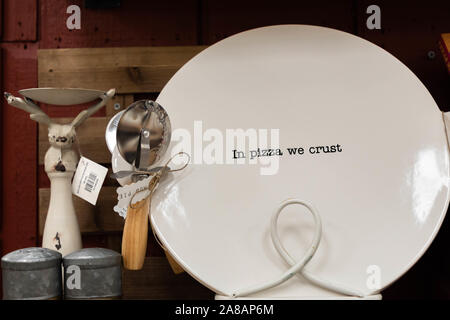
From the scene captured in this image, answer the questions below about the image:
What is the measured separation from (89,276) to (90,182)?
242mm

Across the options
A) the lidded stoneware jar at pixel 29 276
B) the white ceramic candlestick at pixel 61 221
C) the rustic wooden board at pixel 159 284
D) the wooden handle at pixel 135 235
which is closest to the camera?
the lidded stoneware jar at pixel 29 276

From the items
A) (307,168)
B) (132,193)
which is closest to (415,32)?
(307,168)

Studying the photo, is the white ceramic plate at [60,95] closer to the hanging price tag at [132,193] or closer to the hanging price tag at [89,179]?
the hanging price tag at [89,179]

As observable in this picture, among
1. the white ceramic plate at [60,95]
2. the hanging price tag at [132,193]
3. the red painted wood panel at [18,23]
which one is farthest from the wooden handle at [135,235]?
the red painted wood panel at [18,23]

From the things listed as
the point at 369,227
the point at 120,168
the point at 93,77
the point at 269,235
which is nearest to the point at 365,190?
the point at 369,227

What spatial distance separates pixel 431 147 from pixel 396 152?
0.07 m

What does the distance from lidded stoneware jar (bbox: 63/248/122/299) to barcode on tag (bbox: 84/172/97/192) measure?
0.63ft

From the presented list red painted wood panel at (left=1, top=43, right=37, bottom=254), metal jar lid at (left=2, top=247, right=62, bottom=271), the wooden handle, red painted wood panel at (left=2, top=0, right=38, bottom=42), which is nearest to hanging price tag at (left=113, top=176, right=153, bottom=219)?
the wooden handle

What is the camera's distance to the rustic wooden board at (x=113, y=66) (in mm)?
1420

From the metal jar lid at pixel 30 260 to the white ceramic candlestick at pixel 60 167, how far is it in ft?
0.58

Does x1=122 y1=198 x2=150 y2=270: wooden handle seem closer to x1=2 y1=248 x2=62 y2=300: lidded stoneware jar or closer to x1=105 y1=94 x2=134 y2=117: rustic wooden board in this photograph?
x1=2 y1=248 x2=62 y2=300: lidded stoneware jar

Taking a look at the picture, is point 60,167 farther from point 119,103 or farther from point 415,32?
point 415,32

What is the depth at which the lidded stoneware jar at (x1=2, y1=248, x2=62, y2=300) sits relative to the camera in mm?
921
